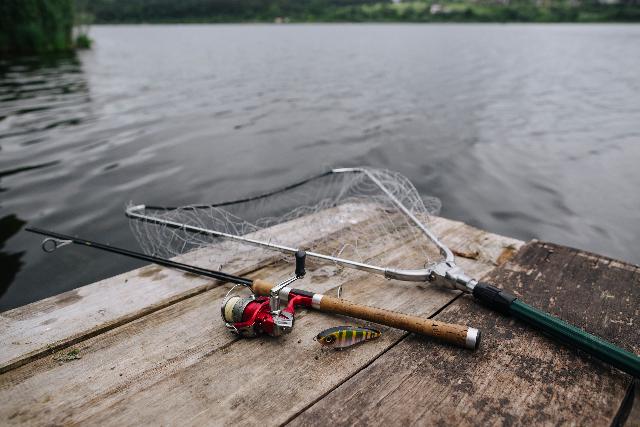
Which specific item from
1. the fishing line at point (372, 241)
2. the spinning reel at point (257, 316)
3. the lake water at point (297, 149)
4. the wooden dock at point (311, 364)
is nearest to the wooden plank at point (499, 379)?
the wooden dock at point (311, 364)

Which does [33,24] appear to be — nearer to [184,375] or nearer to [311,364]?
[184,375]

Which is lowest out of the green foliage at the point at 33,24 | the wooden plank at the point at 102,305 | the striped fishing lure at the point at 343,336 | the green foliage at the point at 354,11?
the wooden plank at the point at 102,305

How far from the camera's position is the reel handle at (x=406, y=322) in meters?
2.54

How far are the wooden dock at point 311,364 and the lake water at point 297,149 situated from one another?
306 centimetres

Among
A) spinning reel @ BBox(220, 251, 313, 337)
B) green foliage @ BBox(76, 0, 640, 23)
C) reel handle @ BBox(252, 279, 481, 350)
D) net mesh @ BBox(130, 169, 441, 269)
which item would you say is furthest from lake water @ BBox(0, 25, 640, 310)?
green foliage @ BBox(76, 0, 640, 23)

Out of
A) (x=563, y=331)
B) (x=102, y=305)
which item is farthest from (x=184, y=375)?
(x=563, y=331)

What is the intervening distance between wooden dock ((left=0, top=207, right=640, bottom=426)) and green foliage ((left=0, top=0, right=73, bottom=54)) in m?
36.7

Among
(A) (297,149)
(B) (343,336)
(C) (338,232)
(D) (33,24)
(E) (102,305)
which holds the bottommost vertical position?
(A) (297,149)

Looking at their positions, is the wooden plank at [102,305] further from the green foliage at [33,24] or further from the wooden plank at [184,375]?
the green foliage at [33,24]

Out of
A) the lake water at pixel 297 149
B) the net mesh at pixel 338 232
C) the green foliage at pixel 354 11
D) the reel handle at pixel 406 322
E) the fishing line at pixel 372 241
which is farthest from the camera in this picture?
the green foliage at pixel 354 11

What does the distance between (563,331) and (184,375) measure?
2.18m

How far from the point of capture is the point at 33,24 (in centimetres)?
3186

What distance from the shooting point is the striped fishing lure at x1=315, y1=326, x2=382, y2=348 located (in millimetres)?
2545

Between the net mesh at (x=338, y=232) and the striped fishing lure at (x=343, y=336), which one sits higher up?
the striped fishing lure at (x=343, y=336)
